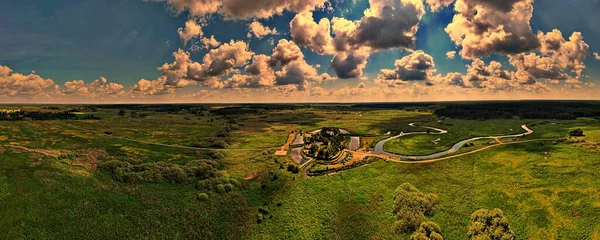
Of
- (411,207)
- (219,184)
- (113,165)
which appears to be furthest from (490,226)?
(113,165)

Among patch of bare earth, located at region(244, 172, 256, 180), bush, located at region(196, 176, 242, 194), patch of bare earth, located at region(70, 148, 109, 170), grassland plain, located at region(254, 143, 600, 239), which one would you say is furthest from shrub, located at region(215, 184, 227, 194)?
patch of bare earth, located at region(70, 148, 109, 170)

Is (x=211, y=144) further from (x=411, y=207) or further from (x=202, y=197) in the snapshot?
(x=411, y=207)

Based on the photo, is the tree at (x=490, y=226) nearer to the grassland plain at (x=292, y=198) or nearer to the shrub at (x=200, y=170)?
the grassland plain at (x=292, y=198)

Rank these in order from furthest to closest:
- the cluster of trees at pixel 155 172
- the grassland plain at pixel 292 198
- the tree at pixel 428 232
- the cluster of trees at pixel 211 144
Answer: the cluster of trees at pixel 211 144, the cluster of trees at pixel 155 172, the tree at pixel 428 232, the grassland plain at pixel 292 198

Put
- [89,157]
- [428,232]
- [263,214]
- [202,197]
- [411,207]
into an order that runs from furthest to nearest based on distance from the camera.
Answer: [89,157] < [202,197] < [411,207] < [263,214] < [428,232]

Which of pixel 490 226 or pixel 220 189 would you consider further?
pixel 220 189

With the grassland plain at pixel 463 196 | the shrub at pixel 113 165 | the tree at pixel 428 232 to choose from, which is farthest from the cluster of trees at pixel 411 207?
the shrub at pixel 113 165

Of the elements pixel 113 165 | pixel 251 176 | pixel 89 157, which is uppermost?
pixel 89 157
